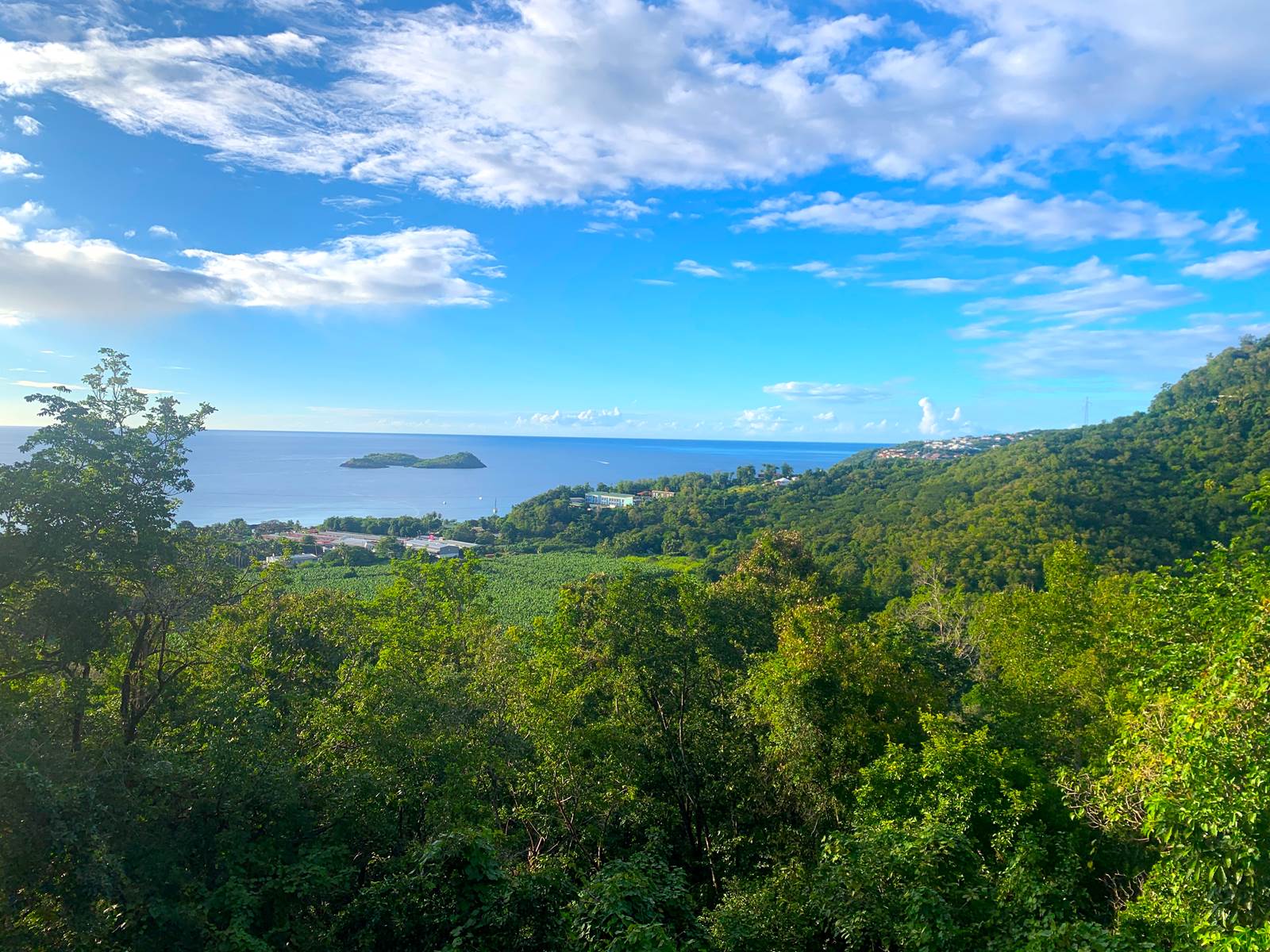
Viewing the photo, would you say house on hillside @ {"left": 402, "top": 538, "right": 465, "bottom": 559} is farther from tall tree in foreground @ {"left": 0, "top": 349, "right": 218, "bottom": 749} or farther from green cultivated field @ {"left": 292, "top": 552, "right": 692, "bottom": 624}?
tall tree in foreground @ {"left": 0, "top": 349, "right": 218, "bottom": 749}

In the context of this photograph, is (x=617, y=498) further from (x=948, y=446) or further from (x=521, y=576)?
(x=948, y=446)

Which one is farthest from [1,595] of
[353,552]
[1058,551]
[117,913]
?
[353,552]

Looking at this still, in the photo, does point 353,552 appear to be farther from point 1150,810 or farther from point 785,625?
point 1150,810

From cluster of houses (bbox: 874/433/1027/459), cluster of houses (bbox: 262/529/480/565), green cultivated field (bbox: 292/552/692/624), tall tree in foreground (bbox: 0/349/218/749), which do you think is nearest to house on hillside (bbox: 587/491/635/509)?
green cultivated field (bbox: 292/552/692/624)

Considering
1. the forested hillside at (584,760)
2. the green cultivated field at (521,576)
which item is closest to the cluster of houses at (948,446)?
the green cultivated field at (521,576)

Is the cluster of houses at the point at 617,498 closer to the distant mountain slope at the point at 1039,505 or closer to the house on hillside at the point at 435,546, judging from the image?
→ the distant mountain slope at the point at 1039,505

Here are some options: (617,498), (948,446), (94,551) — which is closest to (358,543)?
(617,498)
